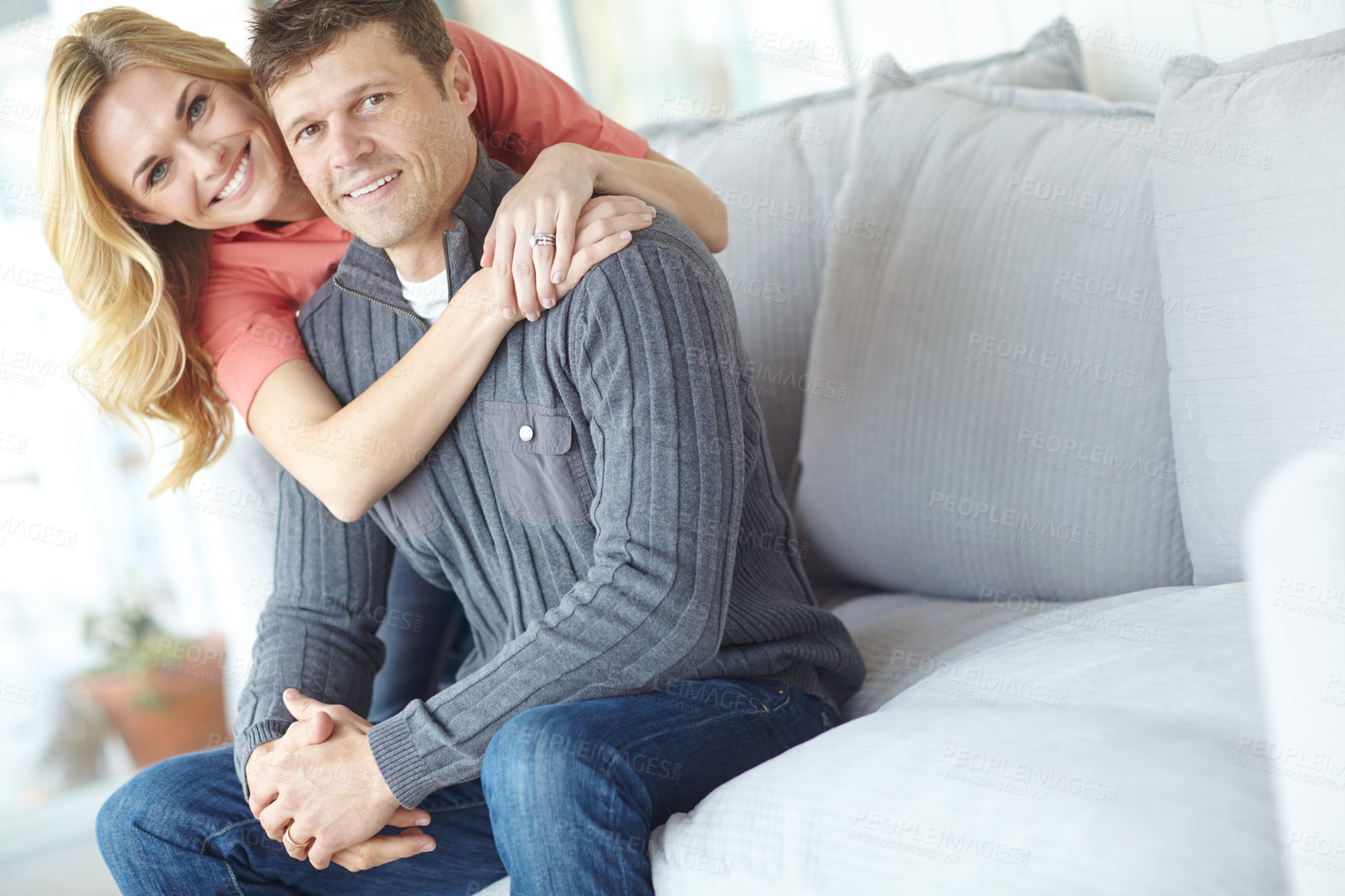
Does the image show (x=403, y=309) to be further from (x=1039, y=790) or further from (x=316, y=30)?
(x=1039, y=790)

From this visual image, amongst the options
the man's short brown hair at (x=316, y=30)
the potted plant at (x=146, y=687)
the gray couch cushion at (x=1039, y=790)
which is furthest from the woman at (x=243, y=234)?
the potted plant at (x=146, y=687)

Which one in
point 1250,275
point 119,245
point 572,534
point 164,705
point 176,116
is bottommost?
point 164,705

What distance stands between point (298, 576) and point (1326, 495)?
1.06m

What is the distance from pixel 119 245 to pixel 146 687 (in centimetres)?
179

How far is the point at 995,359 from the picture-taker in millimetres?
1212

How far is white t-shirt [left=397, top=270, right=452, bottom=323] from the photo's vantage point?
45.2 inches

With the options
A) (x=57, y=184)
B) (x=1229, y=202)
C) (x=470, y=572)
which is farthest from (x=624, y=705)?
(x=57, y=184)

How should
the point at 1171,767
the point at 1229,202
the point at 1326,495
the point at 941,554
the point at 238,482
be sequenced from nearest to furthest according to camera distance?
the point at 1326,495
the point at 1171,767
the point at 1229,202
the point at 941,554
the point at 238,482

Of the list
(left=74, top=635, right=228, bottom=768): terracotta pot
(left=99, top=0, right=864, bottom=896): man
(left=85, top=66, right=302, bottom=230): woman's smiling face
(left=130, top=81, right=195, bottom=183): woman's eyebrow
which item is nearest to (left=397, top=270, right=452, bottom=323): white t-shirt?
(left=99, top=0, right=864, bottom=896): man

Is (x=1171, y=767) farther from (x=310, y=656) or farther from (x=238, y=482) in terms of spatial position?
(x=238, y=482)

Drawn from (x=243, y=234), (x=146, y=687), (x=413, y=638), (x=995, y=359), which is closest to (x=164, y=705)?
(x=146, y=687)

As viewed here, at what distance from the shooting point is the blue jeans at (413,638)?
1.43 m

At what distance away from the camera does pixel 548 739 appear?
0.87m

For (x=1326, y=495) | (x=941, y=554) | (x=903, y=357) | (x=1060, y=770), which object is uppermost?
(x=1326, y=495)
